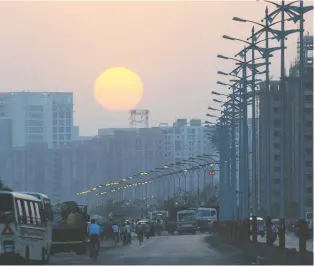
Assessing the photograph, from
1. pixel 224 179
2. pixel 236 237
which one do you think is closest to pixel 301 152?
pixel 236 237

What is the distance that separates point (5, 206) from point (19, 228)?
84cm

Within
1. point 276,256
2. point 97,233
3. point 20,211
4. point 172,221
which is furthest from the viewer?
point 172,221

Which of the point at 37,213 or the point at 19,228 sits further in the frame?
the point at 37,213

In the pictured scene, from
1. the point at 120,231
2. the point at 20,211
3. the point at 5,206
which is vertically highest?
the point at 5,206

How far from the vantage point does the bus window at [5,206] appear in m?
37.4

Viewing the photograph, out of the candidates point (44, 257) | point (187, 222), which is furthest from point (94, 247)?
point (187, 222)

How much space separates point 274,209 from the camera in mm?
167250

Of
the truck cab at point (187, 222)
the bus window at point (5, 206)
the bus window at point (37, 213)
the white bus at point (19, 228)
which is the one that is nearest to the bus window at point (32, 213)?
the white bus at point (19, 228)

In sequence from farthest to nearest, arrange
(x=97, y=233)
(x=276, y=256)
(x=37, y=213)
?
(x=97, y=233) → (x=276, y=256) → (x=37, y=213)

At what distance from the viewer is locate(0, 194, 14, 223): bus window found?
37.4 meters

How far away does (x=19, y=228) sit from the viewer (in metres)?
37.9

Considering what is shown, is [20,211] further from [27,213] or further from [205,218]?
[205,218]

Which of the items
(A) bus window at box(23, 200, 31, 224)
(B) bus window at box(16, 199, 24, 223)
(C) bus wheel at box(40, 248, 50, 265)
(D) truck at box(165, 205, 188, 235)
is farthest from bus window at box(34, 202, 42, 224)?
(D) truck at box(165, 205, 188, 235)

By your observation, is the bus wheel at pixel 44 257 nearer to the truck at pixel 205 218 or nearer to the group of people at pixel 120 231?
the group of people at pixel 120 231
